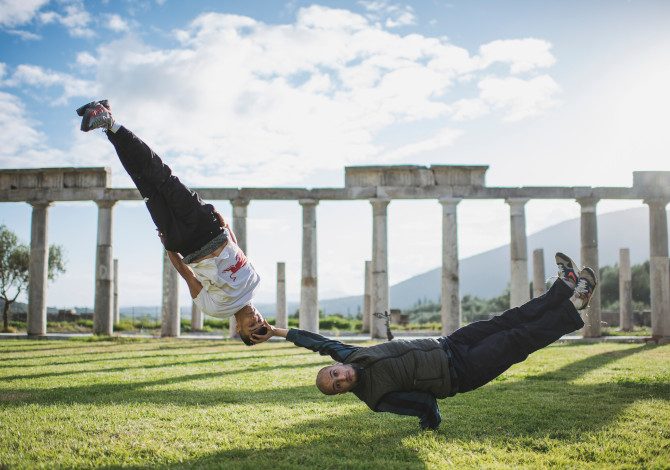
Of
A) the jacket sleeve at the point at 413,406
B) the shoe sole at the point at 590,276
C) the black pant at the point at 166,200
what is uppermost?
the black pant at the point at 166,200

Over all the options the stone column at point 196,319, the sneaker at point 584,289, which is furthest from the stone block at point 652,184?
the stone column at point 196,319

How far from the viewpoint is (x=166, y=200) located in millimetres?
7172

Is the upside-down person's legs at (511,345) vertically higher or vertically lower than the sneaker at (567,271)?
lower

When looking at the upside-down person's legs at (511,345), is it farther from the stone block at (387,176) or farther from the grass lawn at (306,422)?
the stone block at (387,176)

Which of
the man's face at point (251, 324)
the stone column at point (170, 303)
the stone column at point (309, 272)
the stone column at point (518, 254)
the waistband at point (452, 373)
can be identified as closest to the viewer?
Answer: the waistband at point (452, 373)

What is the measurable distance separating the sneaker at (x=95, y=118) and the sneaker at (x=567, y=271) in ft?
18.6

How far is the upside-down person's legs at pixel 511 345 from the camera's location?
6406 millimetres

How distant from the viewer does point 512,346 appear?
21.4ft

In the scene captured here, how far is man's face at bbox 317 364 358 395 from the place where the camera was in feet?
19.6

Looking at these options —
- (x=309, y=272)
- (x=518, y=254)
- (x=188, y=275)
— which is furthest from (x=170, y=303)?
(x=188, y=275)

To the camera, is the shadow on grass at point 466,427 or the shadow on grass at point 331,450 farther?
the shadow on grass at point 466,427

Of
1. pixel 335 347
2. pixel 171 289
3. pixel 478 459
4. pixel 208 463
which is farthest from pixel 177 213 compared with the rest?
pixel 171 289

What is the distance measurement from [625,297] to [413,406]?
28.7 meters

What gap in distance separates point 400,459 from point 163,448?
7.52ft
